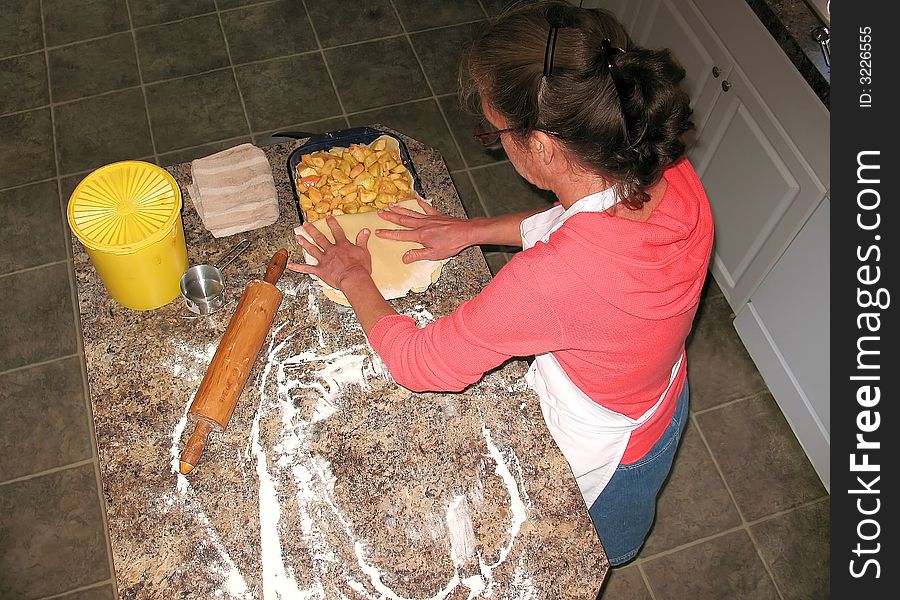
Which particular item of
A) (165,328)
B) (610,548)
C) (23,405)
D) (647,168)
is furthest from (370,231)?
(23,405)

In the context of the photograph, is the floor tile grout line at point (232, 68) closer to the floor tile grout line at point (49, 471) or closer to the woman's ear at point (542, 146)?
the floor tile grout line at point (49, 471)

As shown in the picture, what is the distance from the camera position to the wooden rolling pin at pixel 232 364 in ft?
3.58

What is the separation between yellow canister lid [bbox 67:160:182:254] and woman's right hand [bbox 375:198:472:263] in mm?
381

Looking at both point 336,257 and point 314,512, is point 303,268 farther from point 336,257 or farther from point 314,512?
point 314,512

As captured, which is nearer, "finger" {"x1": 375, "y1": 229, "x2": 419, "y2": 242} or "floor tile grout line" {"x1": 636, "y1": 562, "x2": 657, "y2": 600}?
→ "finger" {"x1": 375, "y1": 229, "x2": 419, "y2": 242}

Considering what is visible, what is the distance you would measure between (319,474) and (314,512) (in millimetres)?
59

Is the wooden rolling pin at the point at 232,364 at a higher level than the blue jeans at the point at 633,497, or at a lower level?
higher

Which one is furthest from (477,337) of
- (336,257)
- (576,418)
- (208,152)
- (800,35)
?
(208,152)

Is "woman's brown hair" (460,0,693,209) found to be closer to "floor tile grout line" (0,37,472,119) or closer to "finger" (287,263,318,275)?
"finger" (287,263,318,275)

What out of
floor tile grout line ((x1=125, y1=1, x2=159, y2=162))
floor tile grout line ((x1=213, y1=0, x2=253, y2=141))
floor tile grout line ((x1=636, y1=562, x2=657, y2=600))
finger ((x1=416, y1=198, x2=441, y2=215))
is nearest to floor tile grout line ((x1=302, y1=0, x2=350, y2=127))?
floor tile grout line ((x1=213, y1=0, x2=253, y2=141))

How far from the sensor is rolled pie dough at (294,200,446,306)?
1.28m

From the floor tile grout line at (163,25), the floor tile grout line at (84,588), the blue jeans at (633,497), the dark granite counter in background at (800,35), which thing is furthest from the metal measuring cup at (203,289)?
the floor tile grout line at (163,25)

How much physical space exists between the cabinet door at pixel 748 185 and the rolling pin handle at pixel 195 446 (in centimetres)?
141
